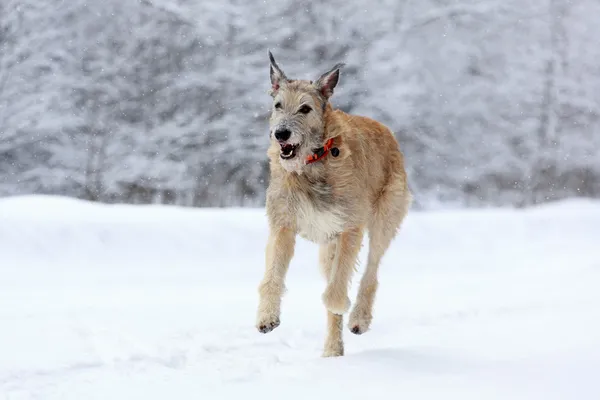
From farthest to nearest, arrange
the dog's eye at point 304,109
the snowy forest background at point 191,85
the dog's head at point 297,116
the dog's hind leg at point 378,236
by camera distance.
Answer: the snowy forest background at point 191,85
the dog's hind leg at point 378,236
the dog's eye at point 304,109
the dog's head at point 297,116

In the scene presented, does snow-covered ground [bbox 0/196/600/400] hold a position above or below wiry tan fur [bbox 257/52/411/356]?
below

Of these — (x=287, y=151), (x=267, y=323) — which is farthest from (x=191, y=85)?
(x=267, y=323)

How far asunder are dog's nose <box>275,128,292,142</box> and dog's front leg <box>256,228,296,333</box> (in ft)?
2.37

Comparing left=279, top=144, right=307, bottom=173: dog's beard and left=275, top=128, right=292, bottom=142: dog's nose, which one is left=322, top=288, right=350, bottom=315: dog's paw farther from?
left=275, top=128, right=292, bottom=142: dog's nose

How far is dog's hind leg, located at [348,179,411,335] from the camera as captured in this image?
555 cm

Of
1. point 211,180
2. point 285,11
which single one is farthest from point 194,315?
point 285,11

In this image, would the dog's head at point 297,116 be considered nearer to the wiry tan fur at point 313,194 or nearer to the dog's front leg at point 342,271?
the wiry tan fur at point 313,194

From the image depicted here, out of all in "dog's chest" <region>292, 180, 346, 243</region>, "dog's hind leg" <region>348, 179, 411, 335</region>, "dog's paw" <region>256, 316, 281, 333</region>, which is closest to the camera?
"dog's paw" <region>256, 316, 281, 333</region>

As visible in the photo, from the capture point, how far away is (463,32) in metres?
18.1

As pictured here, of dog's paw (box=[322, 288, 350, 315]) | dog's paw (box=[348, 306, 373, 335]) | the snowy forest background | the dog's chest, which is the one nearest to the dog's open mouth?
the dog's chest

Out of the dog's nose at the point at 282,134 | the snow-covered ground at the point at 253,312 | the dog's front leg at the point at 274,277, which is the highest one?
the dog's nose at the point at 282,134

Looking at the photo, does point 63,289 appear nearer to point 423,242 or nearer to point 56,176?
point 423,242

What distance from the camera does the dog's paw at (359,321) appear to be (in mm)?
5410

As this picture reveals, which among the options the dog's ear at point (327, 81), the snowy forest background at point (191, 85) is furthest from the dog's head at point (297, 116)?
the snowy forest background at point (191, 85)
